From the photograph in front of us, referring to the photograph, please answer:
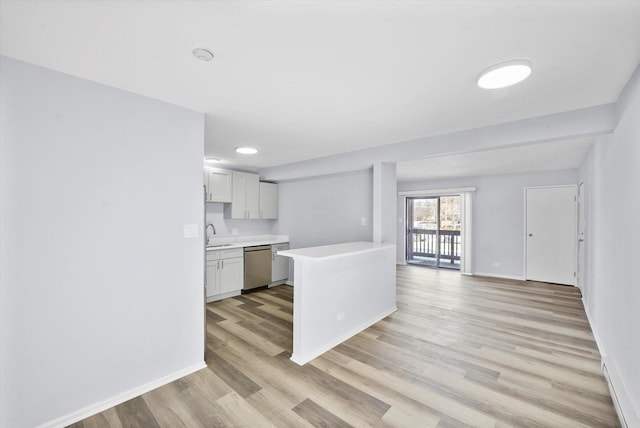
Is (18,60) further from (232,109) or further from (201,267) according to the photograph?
(201,267)

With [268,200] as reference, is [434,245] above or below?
below

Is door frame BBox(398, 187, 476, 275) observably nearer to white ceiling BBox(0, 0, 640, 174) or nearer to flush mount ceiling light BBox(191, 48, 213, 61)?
white ceiling BBox(0, 0, 640, 174)

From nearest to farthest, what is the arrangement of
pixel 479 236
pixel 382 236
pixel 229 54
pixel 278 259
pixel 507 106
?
pixel 229 54 → pixel 507 106 → pixel 382 236 → pixel 278 259 → pixel 479 236

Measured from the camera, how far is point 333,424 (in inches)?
71.9

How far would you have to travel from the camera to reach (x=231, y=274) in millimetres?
4574

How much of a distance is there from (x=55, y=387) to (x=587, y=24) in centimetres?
367

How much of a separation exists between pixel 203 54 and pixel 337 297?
245 centimetres

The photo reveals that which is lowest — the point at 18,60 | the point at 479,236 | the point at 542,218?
the point at 479,236

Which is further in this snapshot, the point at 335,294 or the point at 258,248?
the point at 258,248

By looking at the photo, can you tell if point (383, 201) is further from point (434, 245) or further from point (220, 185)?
point (434, 245)

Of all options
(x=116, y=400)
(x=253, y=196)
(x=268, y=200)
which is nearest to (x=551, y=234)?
(x=268, y=200)

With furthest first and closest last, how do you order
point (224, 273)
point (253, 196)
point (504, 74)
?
point (253, 196) → point (224, 273) → point (504, 74)

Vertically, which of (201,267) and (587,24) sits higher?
(587,24)

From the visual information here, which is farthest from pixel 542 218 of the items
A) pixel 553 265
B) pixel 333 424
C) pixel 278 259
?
pixel 333 424
